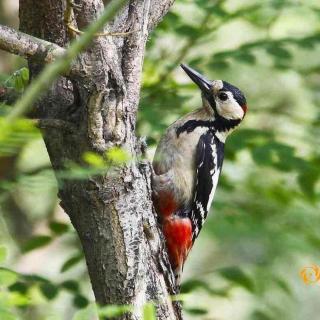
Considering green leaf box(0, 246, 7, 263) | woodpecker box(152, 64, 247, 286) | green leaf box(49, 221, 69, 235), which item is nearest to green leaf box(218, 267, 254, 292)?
woodpecker box(152, 64, 247, 286)

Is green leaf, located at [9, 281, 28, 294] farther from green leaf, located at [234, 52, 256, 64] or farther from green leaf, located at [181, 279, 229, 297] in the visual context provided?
green leaf, located at [234, 52, 256, 64]

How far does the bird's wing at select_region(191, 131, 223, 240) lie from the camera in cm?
495

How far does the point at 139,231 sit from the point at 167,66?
7.17 ft

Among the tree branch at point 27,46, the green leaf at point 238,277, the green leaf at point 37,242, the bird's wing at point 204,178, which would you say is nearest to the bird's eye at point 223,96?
the bird's wing at point 204,178

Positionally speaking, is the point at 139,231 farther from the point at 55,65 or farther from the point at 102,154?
the point at 55,65

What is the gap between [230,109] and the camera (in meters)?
5.27

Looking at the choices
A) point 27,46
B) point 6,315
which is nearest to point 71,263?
point 27,46

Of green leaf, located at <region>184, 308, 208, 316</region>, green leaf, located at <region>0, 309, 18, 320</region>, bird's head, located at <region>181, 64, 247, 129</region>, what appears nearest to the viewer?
green leaf, located at <region>0, 309, 18, 320</region>

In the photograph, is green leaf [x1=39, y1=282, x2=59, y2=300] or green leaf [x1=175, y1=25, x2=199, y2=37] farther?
green leaf [x1=175, y1=25, x2=199, y2=37]

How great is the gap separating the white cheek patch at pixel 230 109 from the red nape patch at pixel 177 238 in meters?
0.78

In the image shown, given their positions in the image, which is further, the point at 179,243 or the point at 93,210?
the point at 179,243

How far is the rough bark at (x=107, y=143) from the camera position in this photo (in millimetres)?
3148

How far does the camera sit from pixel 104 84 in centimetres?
312

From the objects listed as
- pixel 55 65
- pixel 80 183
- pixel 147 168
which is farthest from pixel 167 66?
pixel 55 65
